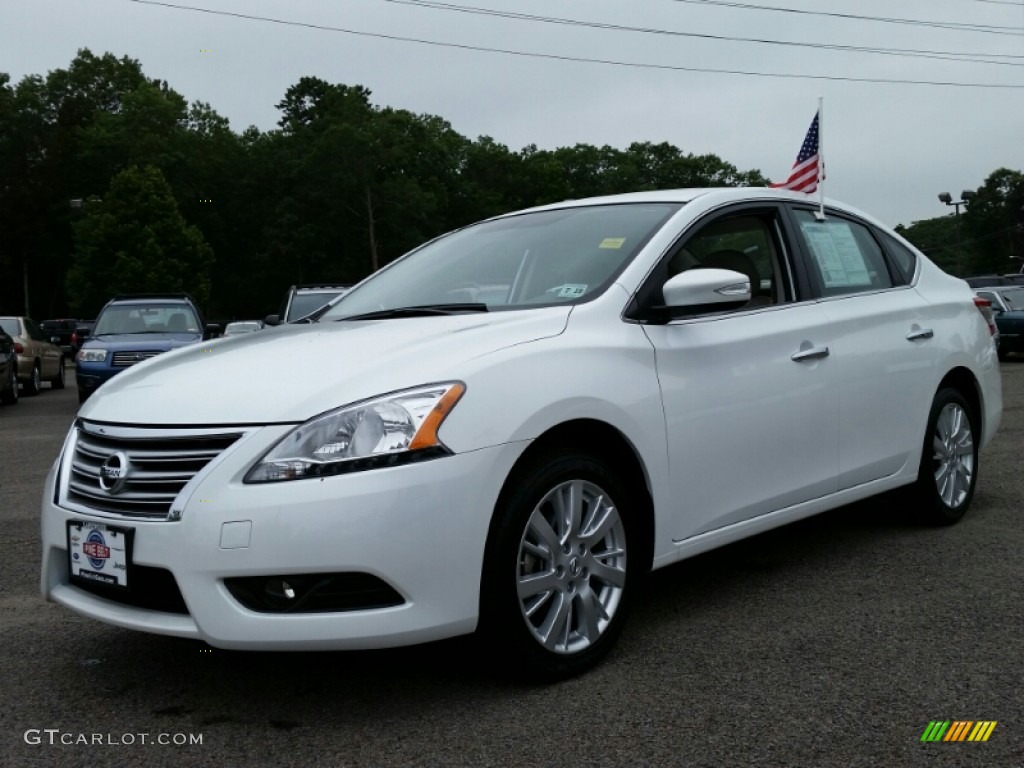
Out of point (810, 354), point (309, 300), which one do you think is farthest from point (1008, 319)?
point (810, 354)

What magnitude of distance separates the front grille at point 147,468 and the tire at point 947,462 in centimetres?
359

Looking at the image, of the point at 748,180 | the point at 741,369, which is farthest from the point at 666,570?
the point at 748,180

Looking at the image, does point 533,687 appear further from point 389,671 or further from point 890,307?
point 890,307

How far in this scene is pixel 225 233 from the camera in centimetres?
7538

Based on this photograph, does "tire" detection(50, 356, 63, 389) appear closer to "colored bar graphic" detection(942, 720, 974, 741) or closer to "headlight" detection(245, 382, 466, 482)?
"headlight" detection(245, 382, 466, 482)

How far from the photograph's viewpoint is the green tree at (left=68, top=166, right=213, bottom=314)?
203 feet

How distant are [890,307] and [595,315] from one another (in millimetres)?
2011

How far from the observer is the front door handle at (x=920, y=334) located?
5.27 metres

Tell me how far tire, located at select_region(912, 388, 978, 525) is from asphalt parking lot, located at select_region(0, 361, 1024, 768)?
0.62 meters

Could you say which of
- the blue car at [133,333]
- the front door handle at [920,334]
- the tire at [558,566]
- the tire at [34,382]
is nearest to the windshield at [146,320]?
the blue car at [133,333]

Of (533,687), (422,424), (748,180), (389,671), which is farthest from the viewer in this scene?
(748,180)

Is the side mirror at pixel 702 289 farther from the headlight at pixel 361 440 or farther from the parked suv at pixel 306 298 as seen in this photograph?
the parked suv at pixel 306 298

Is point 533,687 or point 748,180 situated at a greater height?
point 748,180

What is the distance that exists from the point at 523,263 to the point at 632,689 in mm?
1742
